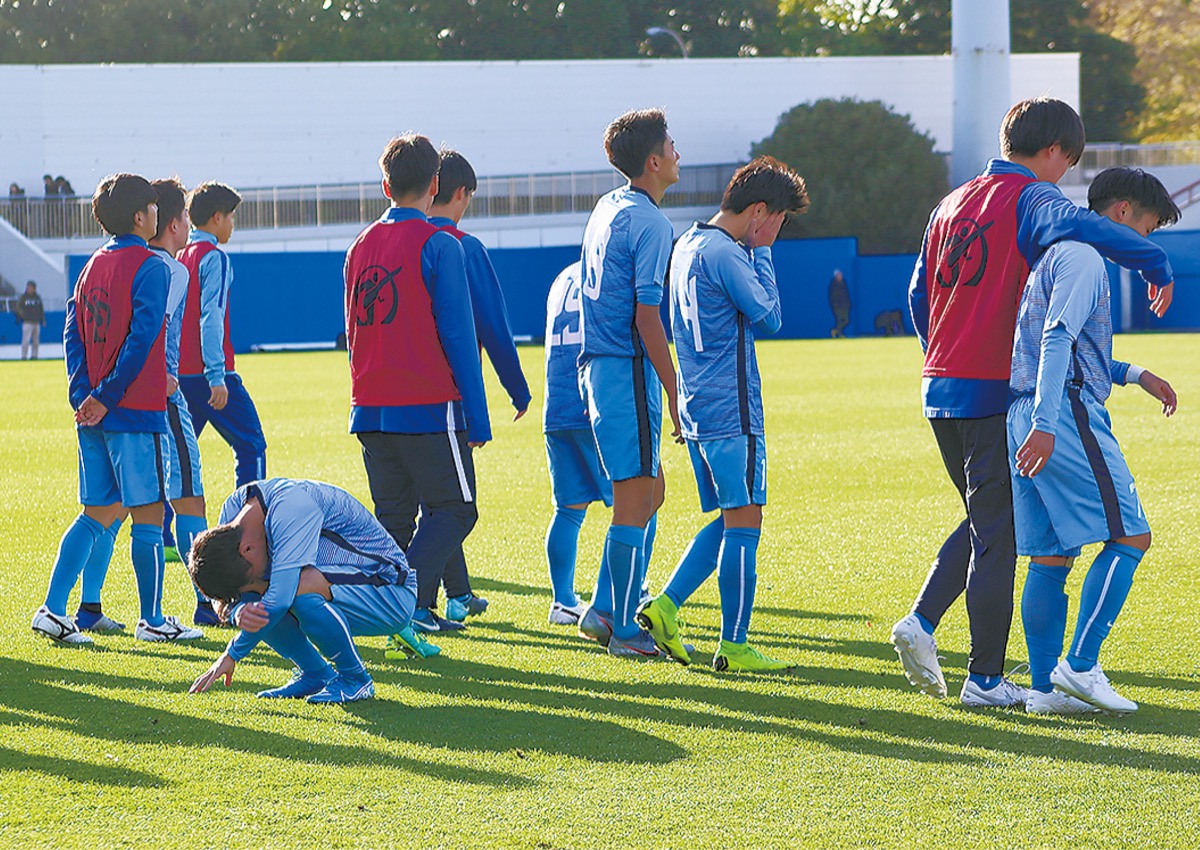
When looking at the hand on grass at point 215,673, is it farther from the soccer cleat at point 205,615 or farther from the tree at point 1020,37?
the tree at point 1020,37

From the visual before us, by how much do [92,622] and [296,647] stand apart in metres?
1.97

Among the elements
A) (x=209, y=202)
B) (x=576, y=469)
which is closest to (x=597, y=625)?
(x=576, y=469)

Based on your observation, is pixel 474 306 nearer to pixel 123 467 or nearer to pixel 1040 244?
pixel 123 467

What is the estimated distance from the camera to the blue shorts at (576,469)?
7320 mm

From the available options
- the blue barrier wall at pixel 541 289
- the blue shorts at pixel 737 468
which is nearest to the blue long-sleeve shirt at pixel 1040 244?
the blue shorts at pixel 737 468

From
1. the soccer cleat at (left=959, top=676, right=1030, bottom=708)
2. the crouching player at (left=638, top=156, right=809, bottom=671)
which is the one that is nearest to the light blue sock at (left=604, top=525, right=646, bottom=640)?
the crouching player at (left=638, top=156, right=809, bottom=671)

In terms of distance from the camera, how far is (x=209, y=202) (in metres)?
7.80

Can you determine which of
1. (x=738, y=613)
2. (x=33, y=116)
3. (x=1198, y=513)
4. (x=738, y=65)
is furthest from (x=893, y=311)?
(x=738, y=613)

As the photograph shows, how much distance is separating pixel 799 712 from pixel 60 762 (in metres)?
2.46

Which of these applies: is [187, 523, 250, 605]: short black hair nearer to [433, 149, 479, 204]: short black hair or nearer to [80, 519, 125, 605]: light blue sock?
[80, 519, 125, 605]: light blue sock

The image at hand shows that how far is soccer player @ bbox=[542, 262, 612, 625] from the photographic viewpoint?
717 cm

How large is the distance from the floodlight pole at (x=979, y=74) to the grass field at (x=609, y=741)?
42393mm

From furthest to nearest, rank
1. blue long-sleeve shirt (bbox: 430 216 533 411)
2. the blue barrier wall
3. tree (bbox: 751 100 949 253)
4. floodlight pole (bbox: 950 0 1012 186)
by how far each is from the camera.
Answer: tree (bbox: 751 100 949 253)
floodlight pole (bbox: 950 0 1012 186)
the blue barrier wall
blue long-sleeve shirt (bbox: 430 216 533 411)

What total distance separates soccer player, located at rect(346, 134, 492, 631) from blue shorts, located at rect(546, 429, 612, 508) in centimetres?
114
